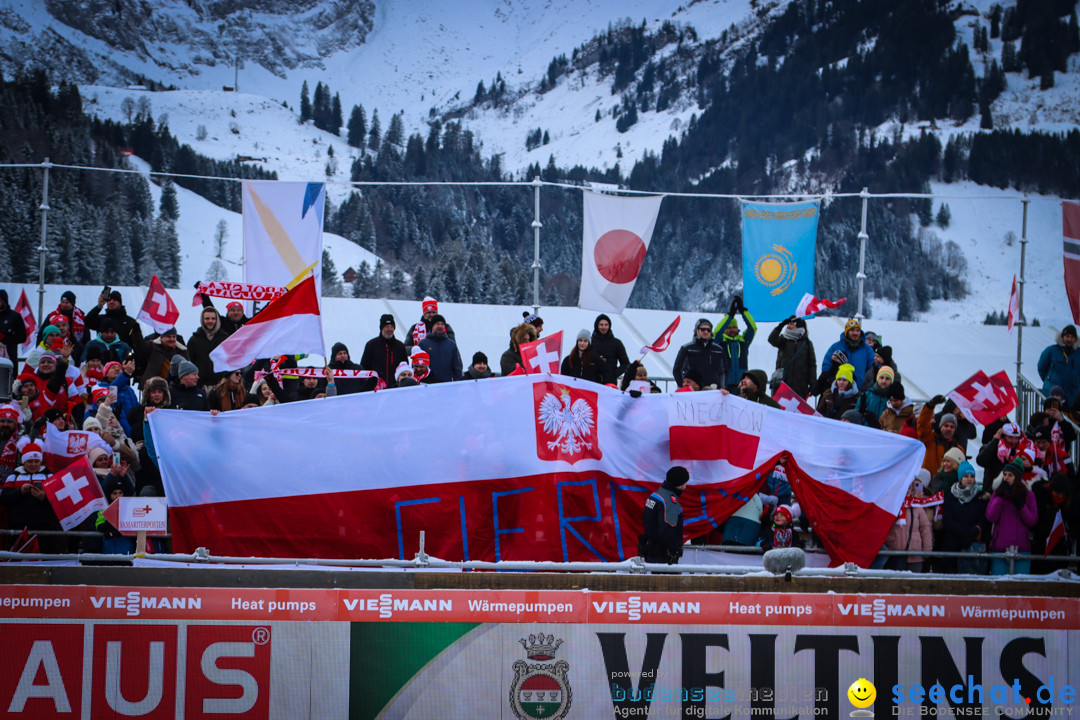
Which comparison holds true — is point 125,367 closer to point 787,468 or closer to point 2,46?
point 787,468

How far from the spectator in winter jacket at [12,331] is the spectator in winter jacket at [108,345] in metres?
0.83

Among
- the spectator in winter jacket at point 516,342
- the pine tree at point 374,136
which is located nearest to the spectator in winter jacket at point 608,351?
the spectator in winter jacket at point 516,342

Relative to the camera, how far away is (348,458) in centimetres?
965

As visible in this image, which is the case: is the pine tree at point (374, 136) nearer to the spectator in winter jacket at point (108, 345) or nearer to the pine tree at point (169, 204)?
the pine tree at point (169, 204)

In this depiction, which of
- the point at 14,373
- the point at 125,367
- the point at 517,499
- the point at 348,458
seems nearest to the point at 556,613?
the point at 517,499

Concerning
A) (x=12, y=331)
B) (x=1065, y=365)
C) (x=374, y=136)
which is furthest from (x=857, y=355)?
(x=374, y=136)

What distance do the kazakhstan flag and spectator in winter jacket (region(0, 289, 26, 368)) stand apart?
8.19 metres

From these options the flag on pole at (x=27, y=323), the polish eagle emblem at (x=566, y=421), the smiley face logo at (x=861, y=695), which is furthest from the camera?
the flag on pole at (x=27, y=323)

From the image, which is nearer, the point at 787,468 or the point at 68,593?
the point at 68,593

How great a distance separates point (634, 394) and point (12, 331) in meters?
7.13

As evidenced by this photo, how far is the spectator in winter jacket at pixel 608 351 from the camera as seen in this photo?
40.9 feet

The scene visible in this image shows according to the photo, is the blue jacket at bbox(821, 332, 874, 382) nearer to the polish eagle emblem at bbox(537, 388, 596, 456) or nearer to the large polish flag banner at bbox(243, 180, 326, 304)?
the polish eagle emblem at bbox(537, 388, 596, 456)

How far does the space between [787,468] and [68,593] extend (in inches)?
230

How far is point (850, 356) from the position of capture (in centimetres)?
1298
